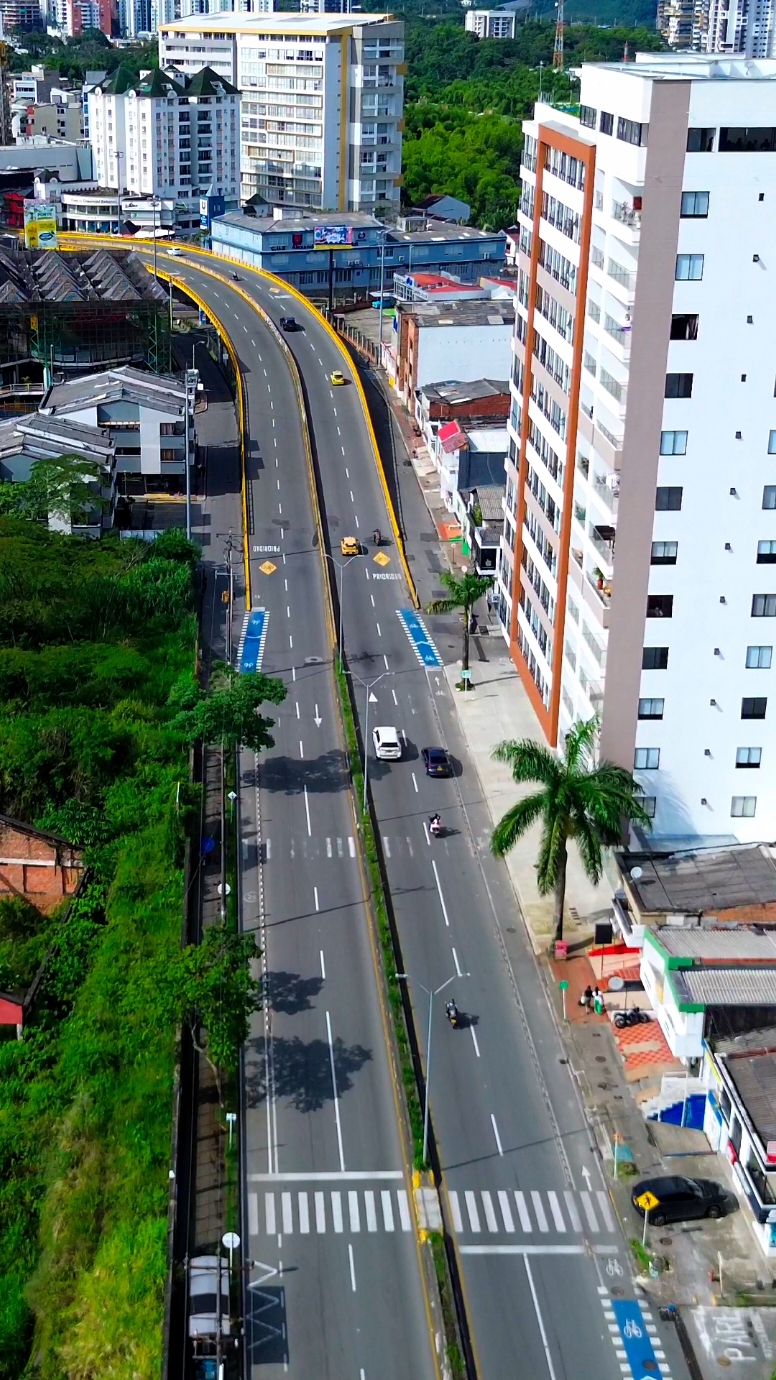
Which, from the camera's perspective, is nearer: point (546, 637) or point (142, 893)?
point (142, 893)

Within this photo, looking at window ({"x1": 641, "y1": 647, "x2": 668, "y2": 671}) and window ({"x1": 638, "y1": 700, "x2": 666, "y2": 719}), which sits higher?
window ({"x1": 641, "y1": 647, "x2": 668, "y2": 671})

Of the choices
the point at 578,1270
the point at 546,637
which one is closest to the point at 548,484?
the point at 546,637

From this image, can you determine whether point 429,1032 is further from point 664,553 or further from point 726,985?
point 664,553

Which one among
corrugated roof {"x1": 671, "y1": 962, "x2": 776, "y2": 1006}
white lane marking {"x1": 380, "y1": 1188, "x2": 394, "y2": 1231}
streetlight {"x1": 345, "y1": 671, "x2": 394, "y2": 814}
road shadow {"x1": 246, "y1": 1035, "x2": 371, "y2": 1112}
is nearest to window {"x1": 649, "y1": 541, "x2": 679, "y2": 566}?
corrugated roof {"x1": 671, "y1": 962, "x2": 776, "y2": 1006}

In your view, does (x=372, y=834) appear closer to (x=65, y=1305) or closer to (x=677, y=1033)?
(x=677, y=1033)

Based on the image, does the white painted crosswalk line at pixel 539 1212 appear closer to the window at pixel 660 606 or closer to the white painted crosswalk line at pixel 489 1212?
the white painted crosswalk line at pixel 489 1212

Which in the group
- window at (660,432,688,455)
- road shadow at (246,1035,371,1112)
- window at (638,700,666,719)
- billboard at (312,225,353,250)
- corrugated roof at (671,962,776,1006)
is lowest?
road shadow at (246,1035,371,1112)

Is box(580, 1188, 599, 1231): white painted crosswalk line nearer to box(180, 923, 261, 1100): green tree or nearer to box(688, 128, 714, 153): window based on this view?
box(180, 923, 261, 1100): green tree

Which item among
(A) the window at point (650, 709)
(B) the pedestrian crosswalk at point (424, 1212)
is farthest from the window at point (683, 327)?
(B) the pedestrian crosswalk at point (424, 1212)
